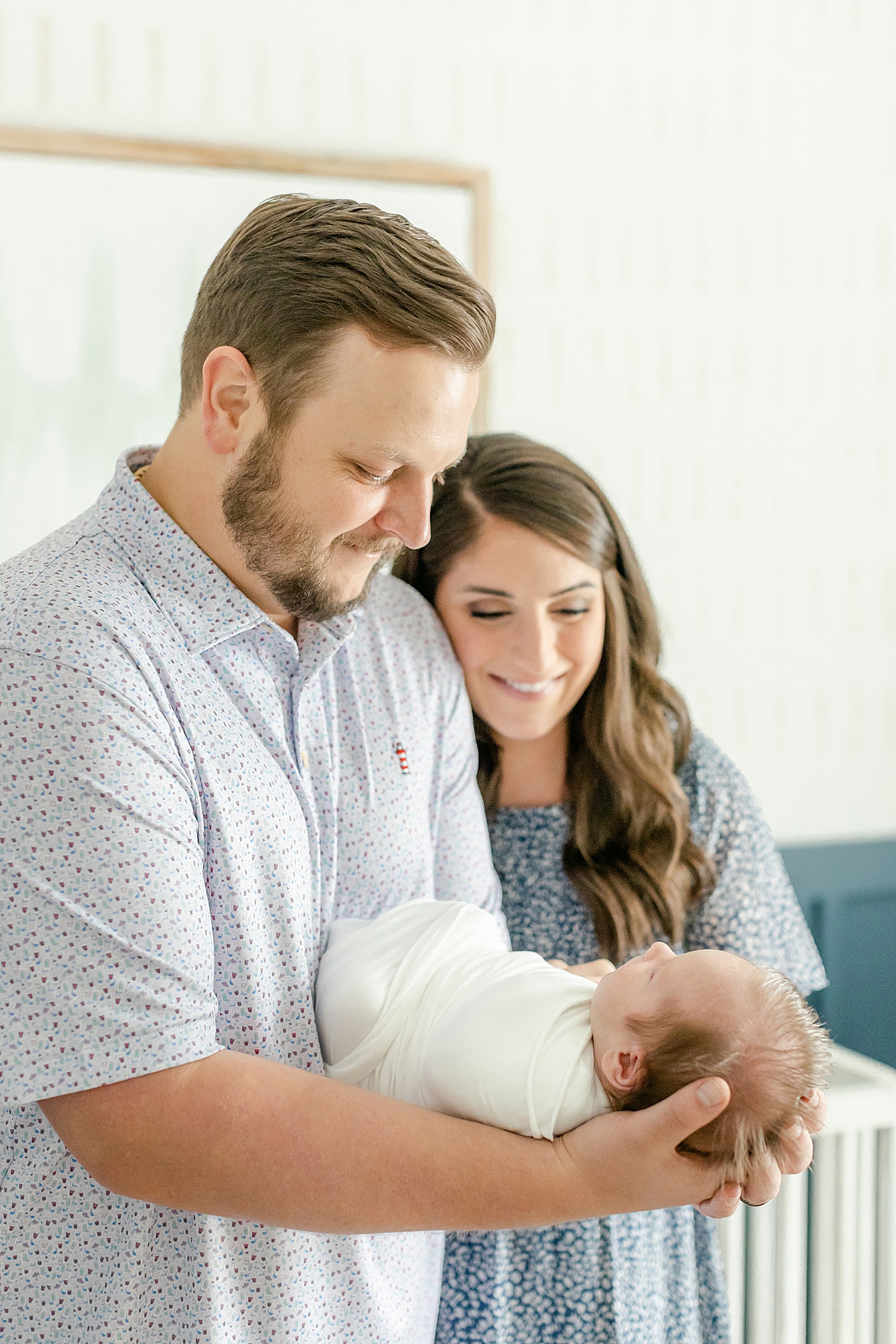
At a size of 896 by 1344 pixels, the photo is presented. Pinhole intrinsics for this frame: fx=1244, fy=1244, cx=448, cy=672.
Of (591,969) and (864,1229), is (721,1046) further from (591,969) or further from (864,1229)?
(864,1229)

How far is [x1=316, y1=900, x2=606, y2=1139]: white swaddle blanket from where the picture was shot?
49.8 inches

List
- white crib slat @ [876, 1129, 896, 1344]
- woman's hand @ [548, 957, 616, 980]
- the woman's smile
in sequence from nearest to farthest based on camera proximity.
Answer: woman's hand @ [548, 957, 616, 980] < the woman's smile < white crib slat @ [876, 1129, 896, 1344]

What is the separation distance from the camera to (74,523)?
4.31 ft

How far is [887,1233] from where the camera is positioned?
2447mm

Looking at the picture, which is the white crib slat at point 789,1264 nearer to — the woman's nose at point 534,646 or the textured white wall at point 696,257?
the textured white wall at point 696,257

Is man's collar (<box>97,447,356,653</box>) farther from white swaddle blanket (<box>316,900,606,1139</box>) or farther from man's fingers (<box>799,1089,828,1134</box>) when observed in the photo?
man's fingers (<box>799,1089,828,1134</box>)

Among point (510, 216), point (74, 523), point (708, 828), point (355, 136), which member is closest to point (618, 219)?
point (510, 216)

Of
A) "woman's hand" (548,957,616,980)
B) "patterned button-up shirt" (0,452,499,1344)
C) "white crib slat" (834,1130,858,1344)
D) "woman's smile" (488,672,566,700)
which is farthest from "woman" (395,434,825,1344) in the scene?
"white crib slat" (834,1130,858,1344)

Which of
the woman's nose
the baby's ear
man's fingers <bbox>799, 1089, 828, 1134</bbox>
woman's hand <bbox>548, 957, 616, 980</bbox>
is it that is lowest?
woman's hand <bbox>548, 957, 616, 980</bbox>

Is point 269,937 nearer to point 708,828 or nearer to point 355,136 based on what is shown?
point 708,828

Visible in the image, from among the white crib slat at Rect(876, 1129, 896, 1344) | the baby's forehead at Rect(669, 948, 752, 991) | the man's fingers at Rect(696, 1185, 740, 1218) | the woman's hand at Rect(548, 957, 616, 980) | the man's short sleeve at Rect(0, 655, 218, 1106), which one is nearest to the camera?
the man's short sleeve at Rect(0, 655, 218, 1106)

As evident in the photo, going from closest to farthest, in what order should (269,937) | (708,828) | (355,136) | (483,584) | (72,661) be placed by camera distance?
(72,661), (269,937), (483,584), (708,828), (355,136)

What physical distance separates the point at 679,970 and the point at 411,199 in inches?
72.1

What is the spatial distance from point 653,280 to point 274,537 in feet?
5.85
